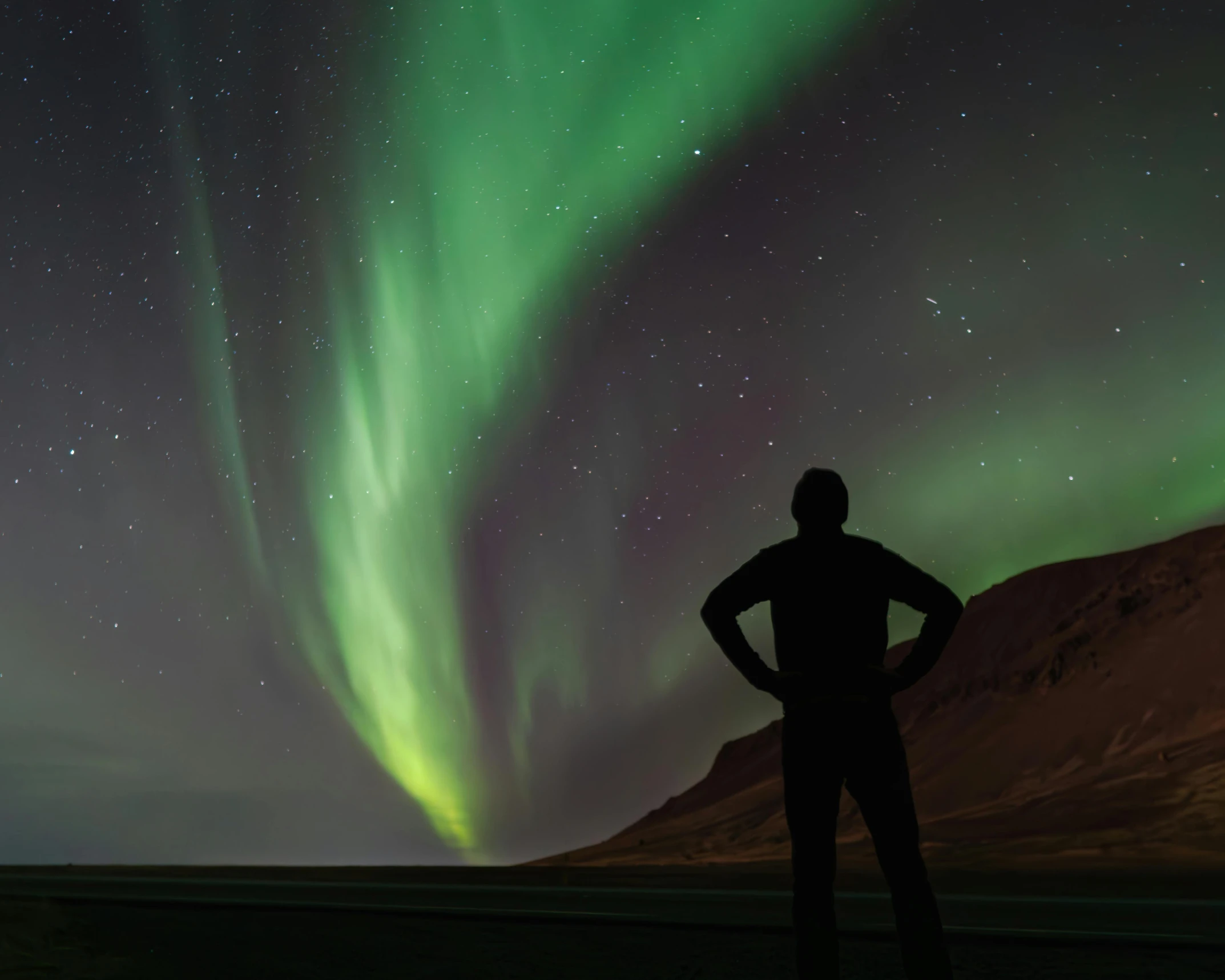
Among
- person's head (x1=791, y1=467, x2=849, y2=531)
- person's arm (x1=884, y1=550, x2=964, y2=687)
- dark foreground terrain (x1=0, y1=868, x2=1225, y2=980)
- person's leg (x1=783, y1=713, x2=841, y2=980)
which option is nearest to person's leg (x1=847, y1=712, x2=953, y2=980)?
person's leg (x1=783, y1=713, x2=841, y2=980)

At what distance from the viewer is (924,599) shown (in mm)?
3742

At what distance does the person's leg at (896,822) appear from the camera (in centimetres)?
355

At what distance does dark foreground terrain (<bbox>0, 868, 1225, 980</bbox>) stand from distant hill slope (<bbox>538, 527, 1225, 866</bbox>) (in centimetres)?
4481

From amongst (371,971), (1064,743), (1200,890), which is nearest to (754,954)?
(371,971)

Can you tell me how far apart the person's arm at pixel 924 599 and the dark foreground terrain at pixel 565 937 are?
231 centimetres

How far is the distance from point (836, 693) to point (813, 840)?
0.51m

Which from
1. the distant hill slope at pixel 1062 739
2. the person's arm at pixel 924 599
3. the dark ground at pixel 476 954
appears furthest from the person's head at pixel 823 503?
the distant hill slope at pixel 1062 739

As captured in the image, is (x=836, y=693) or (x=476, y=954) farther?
(x=476, y=954)

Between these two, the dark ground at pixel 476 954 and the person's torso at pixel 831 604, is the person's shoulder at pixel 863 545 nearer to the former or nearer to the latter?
Answer: the person's torso at pixel 831 604

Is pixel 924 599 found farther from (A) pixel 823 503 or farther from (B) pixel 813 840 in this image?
(B) pixel 813 840

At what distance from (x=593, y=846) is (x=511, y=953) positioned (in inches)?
4647

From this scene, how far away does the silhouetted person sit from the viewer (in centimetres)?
358

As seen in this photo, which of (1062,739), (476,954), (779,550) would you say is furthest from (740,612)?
(1062,739)

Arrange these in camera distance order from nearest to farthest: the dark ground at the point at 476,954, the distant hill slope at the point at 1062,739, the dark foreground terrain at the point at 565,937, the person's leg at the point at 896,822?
the person's leg at the point at 896,822, the dark ground at the point at 476,954, the dark foreground terrain at the point at 565,937, the distant hill slope at the point at 1062,739
